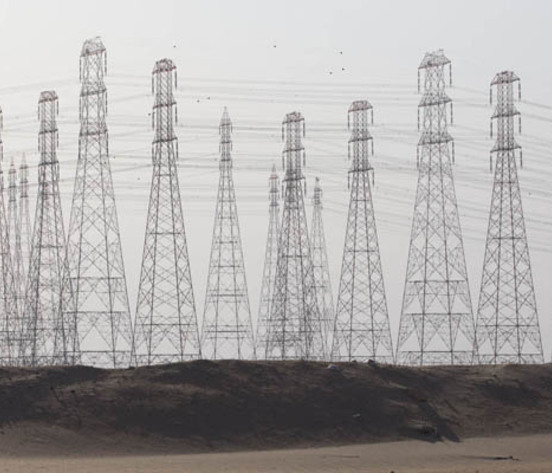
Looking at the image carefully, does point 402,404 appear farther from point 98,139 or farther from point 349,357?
point 98,139

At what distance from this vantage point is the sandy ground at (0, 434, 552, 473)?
55.8m

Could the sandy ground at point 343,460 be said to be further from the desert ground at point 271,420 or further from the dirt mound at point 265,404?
the dirt mound at point 265,404

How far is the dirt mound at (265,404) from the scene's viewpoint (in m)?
64.1

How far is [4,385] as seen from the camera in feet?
217

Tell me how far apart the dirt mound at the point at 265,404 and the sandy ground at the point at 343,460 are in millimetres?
2156

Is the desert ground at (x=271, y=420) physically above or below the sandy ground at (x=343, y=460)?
above

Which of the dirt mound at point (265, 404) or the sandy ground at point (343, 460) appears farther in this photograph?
the dirt mound at point (265, 404)

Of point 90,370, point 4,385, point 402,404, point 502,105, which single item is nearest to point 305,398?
point 402,404

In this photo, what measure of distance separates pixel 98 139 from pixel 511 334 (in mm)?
29129

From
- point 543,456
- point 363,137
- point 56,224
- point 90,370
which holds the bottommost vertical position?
point 543,456

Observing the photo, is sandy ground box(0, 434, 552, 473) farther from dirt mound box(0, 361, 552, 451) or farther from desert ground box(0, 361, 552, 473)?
dirt mound box(0, 361, 552, 451)

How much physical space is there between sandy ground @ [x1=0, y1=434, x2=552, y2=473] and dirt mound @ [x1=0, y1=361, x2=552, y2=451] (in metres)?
2.16

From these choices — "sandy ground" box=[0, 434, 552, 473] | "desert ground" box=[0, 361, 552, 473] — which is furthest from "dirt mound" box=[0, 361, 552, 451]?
"sandy ground" box=[0, 434, 552, 473]

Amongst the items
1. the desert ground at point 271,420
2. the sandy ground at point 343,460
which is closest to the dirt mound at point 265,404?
the desert ground at point 271,420
